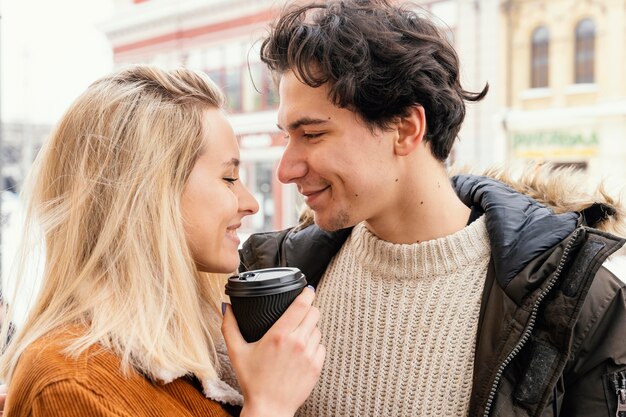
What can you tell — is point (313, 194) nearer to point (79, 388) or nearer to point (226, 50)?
point (79, 388)

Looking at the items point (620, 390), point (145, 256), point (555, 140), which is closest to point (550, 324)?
point (620, 390)

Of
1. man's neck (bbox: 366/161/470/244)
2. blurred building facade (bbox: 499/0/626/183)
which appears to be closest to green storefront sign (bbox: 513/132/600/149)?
blurred building facade (bbox: 499/0/626/183)

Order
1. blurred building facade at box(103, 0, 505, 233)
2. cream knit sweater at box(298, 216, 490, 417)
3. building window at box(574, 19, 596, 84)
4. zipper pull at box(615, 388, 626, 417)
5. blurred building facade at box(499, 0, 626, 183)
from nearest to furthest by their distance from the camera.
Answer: zipper pull at box(615, 388, 626, 417), cream knit sweater at box(298, 216, 490, 417), blurred building facade at box(499, 0, 626, 183), building window at box(574, 19, 596, 84), blurred building facade at box(103, 0, 505, 233)

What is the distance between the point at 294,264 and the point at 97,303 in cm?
60

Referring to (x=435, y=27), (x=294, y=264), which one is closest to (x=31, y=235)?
(x=294, y=264)

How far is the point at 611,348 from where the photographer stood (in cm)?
97

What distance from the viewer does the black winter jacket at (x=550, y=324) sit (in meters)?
0.98

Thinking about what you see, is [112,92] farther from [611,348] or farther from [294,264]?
[611,348]

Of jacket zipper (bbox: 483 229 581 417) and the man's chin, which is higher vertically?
the man's chin

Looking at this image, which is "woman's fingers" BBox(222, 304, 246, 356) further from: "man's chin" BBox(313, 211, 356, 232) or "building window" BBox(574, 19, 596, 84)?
"building window" BBox(574, 19, 596, 84)

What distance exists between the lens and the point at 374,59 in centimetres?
128

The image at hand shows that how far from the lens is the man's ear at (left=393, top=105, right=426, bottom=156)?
128 cm

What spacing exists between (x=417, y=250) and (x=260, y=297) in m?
0.45

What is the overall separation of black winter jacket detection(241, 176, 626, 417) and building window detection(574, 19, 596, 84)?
2052 mm
